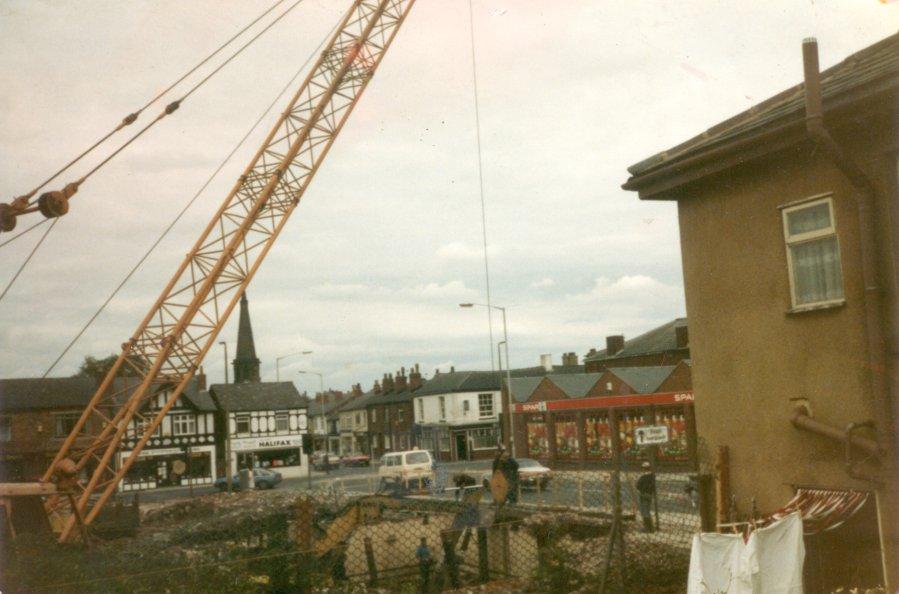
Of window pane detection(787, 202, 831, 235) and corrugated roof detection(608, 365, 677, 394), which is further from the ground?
window pane detection(787, 202, 831, 235)

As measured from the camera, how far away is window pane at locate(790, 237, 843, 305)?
8830 mm

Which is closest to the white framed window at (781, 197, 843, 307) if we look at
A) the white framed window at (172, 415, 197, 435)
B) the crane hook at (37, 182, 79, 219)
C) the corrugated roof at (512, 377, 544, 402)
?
the crane hook at (37, 182, 79, 219)

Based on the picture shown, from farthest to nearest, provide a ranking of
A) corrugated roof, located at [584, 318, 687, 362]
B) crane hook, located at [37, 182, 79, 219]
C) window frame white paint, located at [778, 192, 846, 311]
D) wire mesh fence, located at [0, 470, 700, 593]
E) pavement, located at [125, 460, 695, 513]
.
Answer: corrugated roof, located at [584, 318, 687, 362] → pavement, located at [125, 460, 695, 513] → crane hook, located at [37, 182, 79, 219] → window frame white paint, located at [778, 192, 846, 311] → wire mesh fence, located at [0, 470, 700, 593]

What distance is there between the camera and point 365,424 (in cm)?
9156

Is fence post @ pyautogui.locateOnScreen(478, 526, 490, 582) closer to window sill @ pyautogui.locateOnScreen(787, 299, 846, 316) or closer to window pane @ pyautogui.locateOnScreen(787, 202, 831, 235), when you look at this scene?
window sill @ pyautogui.locateOnScreen(787, 299, 846, 316)

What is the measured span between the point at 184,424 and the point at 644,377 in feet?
120

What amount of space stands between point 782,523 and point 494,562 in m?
6.38

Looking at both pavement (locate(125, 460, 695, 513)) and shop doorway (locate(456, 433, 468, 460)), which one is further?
shop doorway (locate(456, 433, 468, 460))

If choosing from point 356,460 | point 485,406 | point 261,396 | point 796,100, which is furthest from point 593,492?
point 356,460

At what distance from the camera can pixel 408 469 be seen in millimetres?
39188

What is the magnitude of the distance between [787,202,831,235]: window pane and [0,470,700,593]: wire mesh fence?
3431 mm

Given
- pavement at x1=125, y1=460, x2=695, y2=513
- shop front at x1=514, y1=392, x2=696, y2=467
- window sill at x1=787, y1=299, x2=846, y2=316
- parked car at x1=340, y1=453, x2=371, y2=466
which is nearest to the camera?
window sill at x1=787, y1=299, x2=846, y2=316

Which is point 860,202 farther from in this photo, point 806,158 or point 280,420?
point 280,420

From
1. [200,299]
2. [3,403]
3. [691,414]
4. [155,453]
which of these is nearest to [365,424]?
[155,453]
